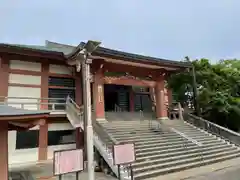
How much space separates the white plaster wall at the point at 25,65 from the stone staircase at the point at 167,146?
17.5ft

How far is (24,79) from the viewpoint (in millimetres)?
13727

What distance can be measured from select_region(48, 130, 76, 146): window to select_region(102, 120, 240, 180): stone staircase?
2.56m

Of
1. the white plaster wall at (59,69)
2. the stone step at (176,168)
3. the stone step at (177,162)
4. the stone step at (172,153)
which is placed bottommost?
the stone step at (176,168)

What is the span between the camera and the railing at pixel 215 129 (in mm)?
15477

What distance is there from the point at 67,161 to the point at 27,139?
7.94 metres

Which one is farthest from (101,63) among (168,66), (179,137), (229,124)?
(229,124)

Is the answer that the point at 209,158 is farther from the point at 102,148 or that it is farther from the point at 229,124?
the point at 229,124

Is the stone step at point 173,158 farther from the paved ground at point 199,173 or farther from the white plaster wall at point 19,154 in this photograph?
the white plaster wall at point 19,154

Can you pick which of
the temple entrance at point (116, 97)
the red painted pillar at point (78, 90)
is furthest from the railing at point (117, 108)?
the red painted pillar at point (78, 90)

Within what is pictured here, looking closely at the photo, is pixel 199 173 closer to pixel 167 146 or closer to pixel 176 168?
pixel 176 168

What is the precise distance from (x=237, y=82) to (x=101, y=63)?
13759 mm

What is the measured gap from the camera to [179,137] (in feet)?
46.8

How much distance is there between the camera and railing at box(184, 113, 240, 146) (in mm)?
15477

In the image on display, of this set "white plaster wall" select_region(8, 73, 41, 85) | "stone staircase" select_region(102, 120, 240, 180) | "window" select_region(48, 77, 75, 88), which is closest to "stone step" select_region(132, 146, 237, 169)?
"stone staircase" select_region(102, 120, 240, 180)
